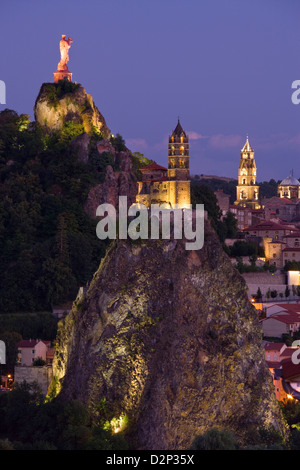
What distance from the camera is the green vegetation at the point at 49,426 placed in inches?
1852

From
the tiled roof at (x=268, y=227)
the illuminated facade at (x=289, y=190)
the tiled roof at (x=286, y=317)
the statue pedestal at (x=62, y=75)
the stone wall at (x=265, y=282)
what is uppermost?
the statue pedestal at (x=62, y=75)

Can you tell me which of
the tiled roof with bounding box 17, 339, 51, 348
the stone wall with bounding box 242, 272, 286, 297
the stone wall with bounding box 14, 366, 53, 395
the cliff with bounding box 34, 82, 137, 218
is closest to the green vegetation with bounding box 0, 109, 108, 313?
the cliff with bounding box 34, 82, 137, 218

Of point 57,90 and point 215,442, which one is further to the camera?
point 57,90

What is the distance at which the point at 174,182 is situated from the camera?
210ft

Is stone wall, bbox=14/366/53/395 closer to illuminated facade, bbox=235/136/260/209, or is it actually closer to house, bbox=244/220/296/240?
house, bbox=244/220/296/240

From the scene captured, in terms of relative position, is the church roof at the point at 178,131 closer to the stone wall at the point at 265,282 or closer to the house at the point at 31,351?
the stone wall at the point at 265,282

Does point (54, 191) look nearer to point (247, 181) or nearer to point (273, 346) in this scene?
point (273, 346)

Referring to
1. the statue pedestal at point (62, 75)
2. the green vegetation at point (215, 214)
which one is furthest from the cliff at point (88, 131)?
the green vegetation at point (215, 214)

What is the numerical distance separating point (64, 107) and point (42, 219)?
7.44m

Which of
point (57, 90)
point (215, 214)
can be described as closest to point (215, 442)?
point (215, 214)

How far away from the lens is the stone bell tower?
63625 mm

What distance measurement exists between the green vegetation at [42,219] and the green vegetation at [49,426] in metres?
14.4
